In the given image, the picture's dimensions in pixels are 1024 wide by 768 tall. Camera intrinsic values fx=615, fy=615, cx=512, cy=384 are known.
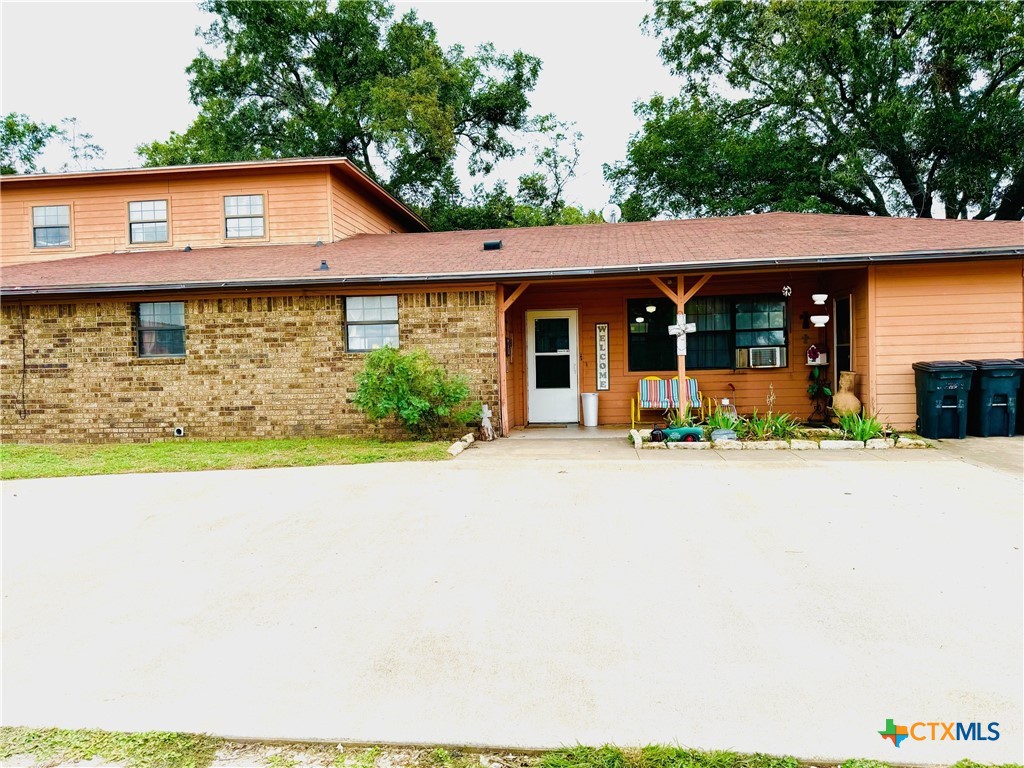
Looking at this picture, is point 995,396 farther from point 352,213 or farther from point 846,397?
point 352,213

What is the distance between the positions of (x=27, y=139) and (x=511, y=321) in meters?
31.9

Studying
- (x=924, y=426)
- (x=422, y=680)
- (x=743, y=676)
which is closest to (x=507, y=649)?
(x=422, y=680)

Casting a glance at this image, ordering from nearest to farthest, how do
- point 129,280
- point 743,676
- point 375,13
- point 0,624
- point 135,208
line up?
point 743,676
point 0,624
point 129,280
point 135,208
point 375,13

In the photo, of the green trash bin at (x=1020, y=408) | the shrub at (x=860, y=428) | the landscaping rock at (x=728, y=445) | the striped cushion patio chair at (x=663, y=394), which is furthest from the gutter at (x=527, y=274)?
Result: the landscaping rock at (x=728, y=445)

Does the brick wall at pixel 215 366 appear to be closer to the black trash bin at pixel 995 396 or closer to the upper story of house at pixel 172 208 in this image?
Result: the upper story of house at pixel 172 208

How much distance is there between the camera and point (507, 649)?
3117 millimetres

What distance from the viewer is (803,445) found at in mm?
8648

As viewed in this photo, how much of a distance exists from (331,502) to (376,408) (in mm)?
3384

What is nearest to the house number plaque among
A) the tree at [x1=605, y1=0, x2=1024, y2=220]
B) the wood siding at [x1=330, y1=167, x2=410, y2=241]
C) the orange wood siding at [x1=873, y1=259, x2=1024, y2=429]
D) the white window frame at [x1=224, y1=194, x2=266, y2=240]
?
the orange wood siding at [x1=873, y1=259, x2=1024, y2=429]

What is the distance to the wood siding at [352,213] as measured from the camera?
549 inches

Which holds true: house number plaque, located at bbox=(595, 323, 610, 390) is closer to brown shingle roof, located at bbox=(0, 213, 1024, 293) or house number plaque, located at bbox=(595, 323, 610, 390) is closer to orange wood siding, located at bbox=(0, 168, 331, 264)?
brown shingle roof, located at bbox=(0, 213, 1024, 293)

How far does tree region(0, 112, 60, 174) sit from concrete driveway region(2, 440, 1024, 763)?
3273 cm

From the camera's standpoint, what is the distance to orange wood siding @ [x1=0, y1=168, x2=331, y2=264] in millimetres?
13695

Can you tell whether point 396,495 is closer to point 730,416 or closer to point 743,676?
point 743,676
